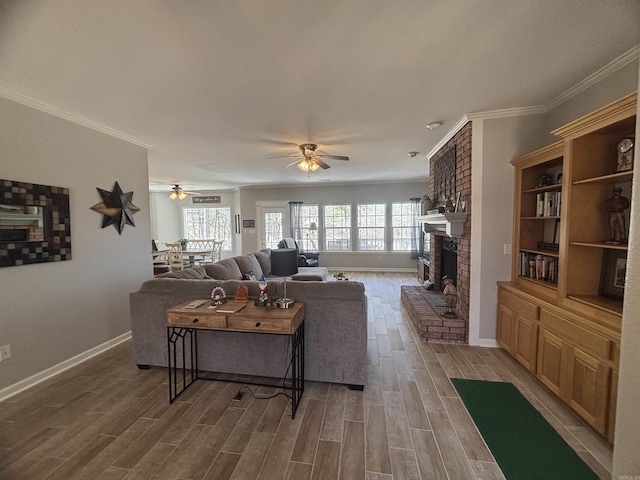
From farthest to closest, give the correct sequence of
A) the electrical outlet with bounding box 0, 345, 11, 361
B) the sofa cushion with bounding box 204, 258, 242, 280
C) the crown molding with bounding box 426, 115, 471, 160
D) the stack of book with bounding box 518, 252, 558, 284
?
the sofa cushion with bounding box 204, 258, 242, 280 < the crown molding with bounding box 426, 115, 471, 160 < the stack of book with bounding box 518, 252, 558, 284 < the electrical outlet with bounding box 0, 345, 11, 361

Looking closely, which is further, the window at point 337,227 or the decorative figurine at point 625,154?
the window at point 337,227

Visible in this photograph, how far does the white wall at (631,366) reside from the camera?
846 mm

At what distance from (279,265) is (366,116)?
2000 mm

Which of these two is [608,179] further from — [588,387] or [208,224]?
[208,224]

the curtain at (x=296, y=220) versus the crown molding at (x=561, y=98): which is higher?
the crown molding at (x=561, y=98)

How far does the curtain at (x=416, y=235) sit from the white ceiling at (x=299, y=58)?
15.1 ft

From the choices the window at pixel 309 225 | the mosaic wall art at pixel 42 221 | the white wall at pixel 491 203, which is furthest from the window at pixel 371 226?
the mosaic wall art at pixel 42 221

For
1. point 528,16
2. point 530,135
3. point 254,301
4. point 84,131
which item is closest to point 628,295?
point 528,16

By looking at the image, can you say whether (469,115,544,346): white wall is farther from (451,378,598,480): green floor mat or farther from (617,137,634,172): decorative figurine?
(617,137,634,172): decorative figurine

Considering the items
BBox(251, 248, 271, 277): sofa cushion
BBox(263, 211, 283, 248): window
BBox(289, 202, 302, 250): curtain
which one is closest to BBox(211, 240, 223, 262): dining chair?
BBox(263, 211, 283, 248): window

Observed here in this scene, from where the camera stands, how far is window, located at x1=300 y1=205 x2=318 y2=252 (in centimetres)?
840

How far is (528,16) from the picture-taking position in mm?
1560

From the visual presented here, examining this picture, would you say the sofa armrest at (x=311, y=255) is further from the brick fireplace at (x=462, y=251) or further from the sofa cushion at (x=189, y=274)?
the brick fireplace at (x=462, y=251)

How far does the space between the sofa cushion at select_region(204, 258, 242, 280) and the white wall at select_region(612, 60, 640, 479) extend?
368cm
